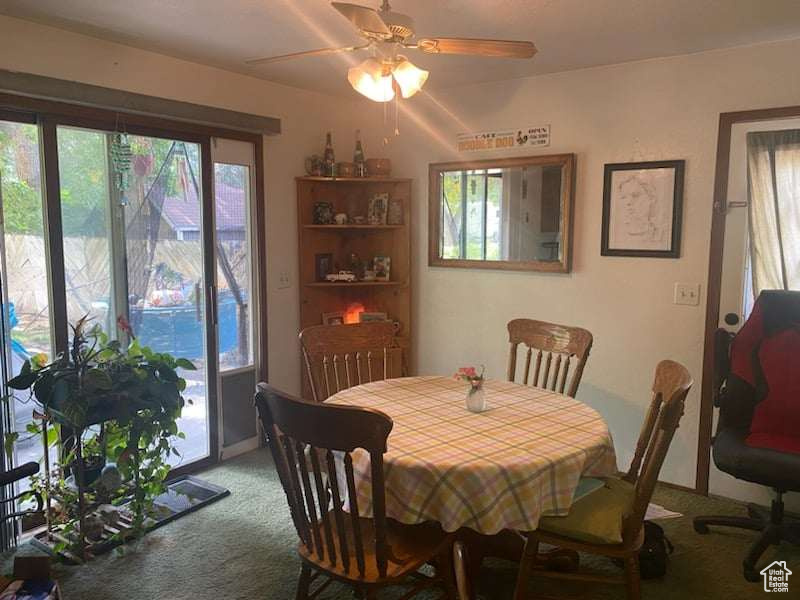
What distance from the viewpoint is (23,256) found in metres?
2.70

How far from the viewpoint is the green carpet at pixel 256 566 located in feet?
7.56

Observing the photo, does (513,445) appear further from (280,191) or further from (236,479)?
(280,191)

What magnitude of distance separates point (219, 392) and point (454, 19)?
2.48 meters

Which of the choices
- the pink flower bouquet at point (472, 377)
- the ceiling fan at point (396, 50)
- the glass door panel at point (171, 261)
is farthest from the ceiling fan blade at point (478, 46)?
the glass door panel at point (171, 261)

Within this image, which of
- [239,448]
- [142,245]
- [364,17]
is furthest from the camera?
[239,448]

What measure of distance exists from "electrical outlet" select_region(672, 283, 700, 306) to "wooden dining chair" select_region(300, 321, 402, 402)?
1567 millimetres

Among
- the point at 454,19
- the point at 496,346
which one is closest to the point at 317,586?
the point at 496,346

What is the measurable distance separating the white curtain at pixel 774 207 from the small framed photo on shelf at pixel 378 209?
2205mm

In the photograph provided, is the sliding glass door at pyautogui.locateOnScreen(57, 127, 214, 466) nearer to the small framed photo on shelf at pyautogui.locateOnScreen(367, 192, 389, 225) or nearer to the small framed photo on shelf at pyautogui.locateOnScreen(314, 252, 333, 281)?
the small framed photo on shelf at pyautogui.locateOnScreen(314, 252, 333, 281)

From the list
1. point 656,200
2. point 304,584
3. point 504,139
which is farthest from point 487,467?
point 504,139

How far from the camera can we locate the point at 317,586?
234 cm

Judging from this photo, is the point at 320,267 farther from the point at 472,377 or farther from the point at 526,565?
the point at 526,565

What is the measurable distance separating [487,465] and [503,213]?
2.26 metres

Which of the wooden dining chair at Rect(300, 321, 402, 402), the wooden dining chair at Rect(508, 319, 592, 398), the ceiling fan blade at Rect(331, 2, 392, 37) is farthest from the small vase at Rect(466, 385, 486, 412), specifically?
the ceiling fan blade at Rect(331, 2, 392, 37)
